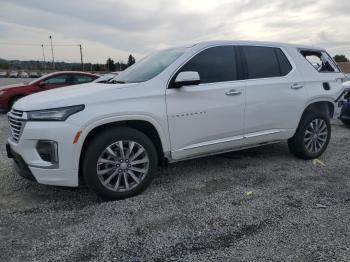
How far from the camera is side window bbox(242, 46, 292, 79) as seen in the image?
15.1 ft

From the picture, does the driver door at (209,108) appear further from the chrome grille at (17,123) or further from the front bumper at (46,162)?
the chrome grille at (17,123)

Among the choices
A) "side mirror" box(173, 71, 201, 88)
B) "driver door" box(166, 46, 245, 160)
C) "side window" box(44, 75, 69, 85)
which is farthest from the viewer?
"side window" box(44, 75, 69, 85)

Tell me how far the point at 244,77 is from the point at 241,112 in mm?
483

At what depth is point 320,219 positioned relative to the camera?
333cm

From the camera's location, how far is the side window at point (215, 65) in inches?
164

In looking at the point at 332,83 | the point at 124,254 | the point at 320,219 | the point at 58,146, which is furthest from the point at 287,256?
the point at 332,83

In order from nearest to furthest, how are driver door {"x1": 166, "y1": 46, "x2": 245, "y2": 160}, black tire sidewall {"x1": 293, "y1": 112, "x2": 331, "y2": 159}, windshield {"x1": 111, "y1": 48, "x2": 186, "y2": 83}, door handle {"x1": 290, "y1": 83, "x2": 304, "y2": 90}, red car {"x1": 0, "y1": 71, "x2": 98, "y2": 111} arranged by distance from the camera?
driver door {"x1": 166, "y1": 46, "x2": 245, "y2": 160} < windshield {"x1": 111, "y1": 48, "x2": 186, "y2": 83} < door handle {"x1": 290, "y1": 83, "x2": 304, "y2": 90} < black tire sidewall {"x1": 293, "y1": 112, "x2": 331, "y2": 159} < red car {"x1": 0, "y1": 71, "x2": 98, "y2": 111}

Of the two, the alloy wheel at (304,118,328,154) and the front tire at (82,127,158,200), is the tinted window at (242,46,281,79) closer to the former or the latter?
the alloy wheel at (304,118,328,154)

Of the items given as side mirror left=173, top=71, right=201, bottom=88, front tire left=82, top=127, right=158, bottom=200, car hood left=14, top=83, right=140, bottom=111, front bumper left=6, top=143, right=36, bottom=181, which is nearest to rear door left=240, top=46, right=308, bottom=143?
side mirror left=173, top=71, right=201, bottom=88

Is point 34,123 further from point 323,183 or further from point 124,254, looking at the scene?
point 323,183

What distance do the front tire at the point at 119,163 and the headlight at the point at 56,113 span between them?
367mm

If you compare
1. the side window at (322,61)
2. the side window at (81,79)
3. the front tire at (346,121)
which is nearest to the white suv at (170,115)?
the side window at (322,61)

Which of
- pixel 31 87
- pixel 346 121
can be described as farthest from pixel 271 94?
pixel 31 87

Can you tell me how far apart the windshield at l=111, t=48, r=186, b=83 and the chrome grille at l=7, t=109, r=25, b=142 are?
127 centimetres
